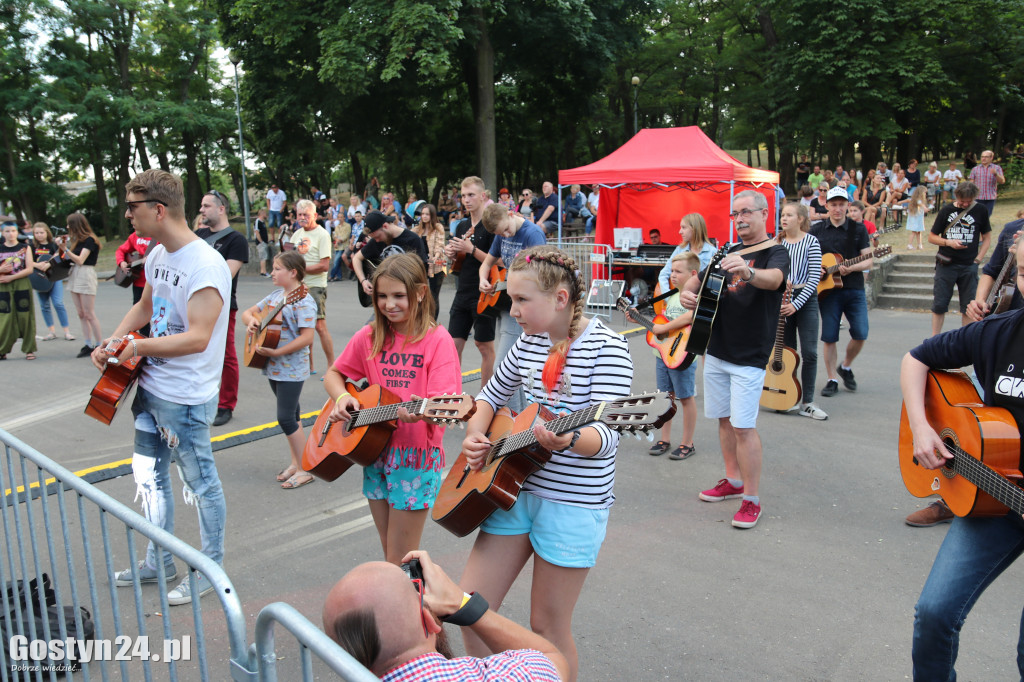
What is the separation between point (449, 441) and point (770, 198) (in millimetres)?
12412

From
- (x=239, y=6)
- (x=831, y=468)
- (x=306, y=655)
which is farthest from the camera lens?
(x=239, y=6)

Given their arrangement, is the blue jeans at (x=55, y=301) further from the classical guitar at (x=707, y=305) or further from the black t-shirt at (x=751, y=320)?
the black t-shirt at (x=751, y=320)

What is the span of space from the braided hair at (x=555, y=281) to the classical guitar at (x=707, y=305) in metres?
2.17

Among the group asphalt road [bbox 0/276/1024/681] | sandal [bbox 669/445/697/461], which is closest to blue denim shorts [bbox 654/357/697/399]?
sandal [bbox 669/445/697/461]

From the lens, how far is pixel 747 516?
463 centimetres

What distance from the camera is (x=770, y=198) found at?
1634 cm

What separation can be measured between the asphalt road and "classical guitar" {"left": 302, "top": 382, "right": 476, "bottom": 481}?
79 centimetres

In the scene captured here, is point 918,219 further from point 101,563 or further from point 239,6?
point 239,6

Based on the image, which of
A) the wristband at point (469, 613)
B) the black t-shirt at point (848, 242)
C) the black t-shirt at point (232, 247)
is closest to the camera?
the wristband at point (469, 613)

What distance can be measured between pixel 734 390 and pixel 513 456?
8.11 ft

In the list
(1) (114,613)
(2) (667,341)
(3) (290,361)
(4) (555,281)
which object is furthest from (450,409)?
(2) (667,341)

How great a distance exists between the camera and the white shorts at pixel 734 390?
457 centimetres

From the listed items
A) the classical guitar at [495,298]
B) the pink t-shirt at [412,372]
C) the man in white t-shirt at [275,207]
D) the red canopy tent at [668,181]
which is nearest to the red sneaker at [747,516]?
the pink t-shirt at [412,372]

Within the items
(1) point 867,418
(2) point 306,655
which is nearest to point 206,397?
(2) point 306,655
